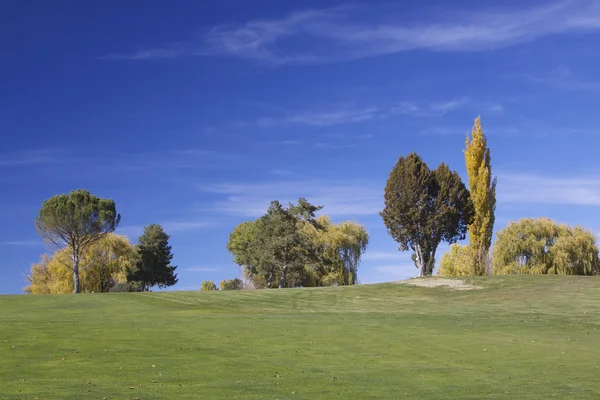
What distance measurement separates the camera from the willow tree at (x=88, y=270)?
259ft

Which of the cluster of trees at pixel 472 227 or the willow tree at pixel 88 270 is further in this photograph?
the willow tree at pixel 88 270

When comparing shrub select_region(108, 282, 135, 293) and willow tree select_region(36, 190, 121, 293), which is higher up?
willow tree select_region(36, 190, 121, 293)

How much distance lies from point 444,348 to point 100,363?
13.7 m

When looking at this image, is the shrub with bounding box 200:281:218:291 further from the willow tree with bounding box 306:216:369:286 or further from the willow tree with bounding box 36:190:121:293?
the willow tree with bounding box 36:190:121:293

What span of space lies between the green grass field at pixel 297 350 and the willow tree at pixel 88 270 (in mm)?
37012

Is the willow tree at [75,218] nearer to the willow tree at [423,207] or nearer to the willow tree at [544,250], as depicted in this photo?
the willow tree at [423,207]

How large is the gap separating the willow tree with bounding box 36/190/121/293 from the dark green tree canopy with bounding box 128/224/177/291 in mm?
12206

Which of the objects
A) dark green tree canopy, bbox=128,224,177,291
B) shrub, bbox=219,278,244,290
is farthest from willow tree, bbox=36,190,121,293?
shrub, bbox=219,278,244,290

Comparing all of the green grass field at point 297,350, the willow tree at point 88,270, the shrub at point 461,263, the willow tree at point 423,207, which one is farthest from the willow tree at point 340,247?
the green grass field at point 297,350

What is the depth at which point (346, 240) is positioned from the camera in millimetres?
87562

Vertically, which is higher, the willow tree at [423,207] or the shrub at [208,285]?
the willow tree at [423,207]

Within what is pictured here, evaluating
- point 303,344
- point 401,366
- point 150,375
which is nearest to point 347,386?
point 401,366

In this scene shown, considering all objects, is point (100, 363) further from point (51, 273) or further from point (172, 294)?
point (51, 273)

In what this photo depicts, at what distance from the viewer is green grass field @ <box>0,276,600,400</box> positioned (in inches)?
653
